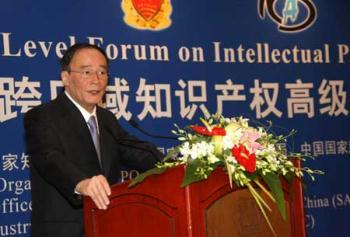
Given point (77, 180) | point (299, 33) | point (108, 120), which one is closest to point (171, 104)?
point (299, 33)

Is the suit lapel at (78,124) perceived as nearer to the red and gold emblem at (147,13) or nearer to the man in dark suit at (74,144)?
the man in dark suit at (74,144)

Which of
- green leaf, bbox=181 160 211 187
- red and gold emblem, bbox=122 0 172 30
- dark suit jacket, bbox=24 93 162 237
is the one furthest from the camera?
red and gold emblem, bbox=122 0 172 30

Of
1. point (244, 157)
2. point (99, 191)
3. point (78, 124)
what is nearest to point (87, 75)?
point (78, 124)

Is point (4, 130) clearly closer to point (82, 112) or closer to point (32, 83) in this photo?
point (32, 83)

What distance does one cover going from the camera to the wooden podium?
1.50 m

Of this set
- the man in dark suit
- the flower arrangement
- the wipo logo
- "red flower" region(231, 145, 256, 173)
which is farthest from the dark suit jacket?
the wipo logo

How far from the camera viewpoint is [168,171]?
1526 mm

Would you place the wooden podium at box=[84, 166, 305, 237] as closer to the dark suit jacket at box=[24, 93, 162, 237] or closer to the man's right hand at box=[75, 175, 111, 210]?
the man's right hand at box=[75, 175, 111, 210]

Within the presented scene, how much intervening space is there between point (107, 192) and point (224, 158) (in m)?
0.32

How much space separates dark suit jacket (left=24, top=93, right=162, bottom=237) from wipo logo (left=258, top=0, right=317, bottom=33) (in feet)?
7.18

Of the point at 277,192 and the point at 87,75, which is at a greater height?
the point at 87,75

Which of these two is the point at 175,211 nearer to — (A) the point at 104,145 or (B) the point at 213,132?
(B) the point at 213,132

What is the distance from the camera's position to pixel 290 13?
413cm

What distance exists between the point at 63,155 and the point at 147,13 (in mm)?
1997
